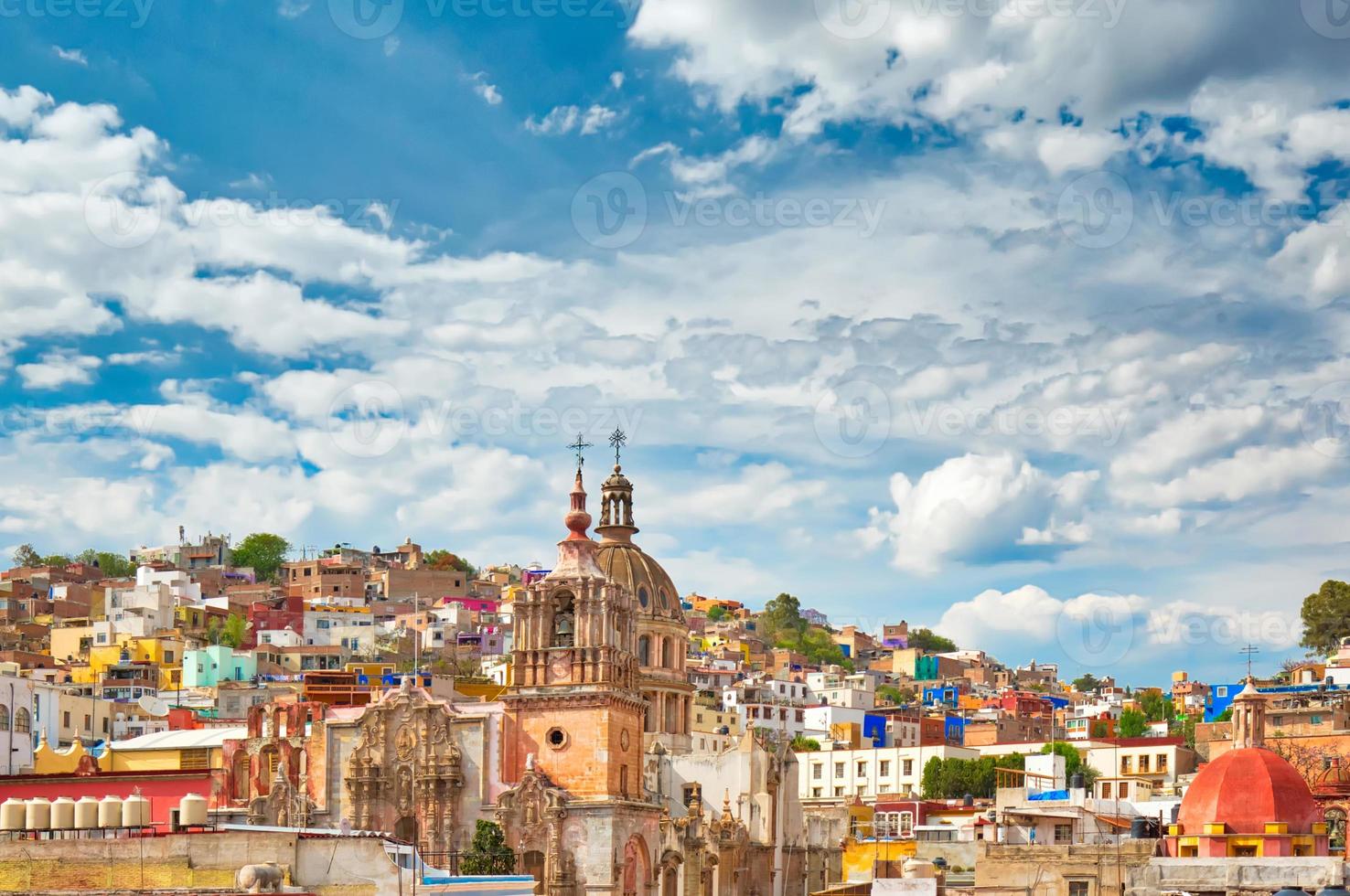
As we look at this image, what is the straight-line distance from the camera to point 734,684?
488ft

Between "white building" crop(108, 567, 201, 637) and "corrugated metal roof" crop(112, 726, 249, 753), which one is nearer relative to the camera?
"corrugated metal roof" crop(112, 726, 249, 753)

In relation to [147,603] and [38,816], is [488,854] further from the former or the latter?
[147,603]

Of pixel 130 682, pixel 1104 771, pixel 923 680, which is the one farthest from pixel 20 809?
pixel 923 680

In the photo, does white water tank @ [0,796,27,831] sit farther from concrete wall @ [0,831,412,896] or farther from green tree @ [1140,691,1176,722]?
green tree @ [1140,691,1176,722]

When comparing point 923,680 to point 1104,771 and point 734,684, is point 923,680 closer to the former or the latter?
point 734,684

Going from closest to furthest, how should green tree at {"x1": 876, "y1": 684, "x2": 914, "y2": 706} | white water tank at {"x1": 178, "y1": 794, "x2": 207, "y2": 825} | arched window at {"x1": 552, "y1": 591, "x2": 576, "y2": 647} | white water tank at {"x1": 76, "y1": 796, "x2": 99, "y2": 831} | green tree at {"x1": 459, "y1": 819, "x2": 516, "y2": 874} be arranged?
white water tank at {"x1": 76, "y1": 796, "x2": 99, "y2": 831}, white water tank at {"x1": 178, "y1": 794, "x2": 207, "y2": 825}, green tree at {"x1": 459, "y1": 819, "x2": 516, "y2": 874}, arched window at {"x1": 552, "y1": 591, "x2": 576, "y2": 647}, green tree at {"x1": 876, "y1": 684, "x2": 914, "y2": 706}

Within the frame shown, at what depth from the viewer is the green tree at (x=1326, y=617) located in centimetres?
12300

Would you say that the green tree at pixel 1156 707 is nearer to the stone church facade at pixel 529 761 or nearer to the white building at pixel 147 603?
the white building at pixel 147 603

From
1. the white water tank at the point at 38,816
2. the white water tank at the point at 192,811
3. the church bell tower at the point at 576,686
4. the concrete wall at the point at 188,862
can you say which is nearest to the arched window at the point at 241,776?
the church bell tower at the point at 576,686

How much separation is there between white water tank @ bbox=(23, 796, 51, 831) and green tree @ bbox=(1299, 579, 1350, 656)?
93219 millimetres

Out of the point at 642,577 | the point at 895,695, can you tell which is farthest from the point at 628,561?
the point at 895,695

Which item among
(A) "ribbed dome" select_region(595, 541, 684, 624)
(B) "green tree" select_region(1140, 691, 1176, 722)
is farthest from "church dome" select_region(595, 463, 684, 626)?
(B) "green tree" select_region(1140, 691, 1176, 722)

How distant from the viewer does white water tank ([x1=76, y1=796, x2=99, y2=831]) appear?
4574cm

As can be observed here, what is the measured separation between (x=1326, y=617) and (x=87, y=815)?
94763 millimetres
